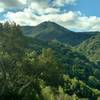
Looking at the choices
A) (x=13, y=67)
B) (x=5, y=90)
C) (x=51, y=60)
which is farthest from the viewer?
(x=51, y=60)

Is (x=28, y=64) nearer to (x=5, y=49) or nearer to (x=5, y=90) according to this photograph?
(x=5, y=49)

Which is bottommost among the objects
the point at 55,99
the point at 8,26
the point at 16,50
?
the point at 55,99

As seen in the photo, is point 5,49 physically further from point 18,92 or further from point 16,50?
point 18,92

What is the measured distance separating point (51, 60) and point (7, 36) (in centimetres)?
1371

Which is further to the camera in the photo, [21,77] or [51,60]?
[51,60]

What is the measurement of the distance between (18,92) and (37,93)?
40.4 feet

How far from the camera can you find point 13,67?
82812 mm

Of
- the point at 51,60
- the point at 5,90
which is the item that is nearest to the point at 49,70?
the point at 51,60

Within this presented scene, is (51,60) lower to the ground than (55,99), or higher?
higher

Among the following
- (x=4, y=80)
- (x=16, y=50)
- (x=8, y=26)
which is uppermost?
(x=8, y=26)

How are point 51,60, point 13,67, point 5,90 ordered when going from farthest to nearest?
point 51,60, point 13,67, point 5,90

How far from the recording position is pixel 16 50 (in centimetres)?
8581

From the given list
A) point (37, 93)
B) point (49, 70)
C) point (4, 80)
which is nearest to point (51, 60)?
point (49, 70)

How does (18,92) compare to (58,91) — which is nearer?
(18,92)
